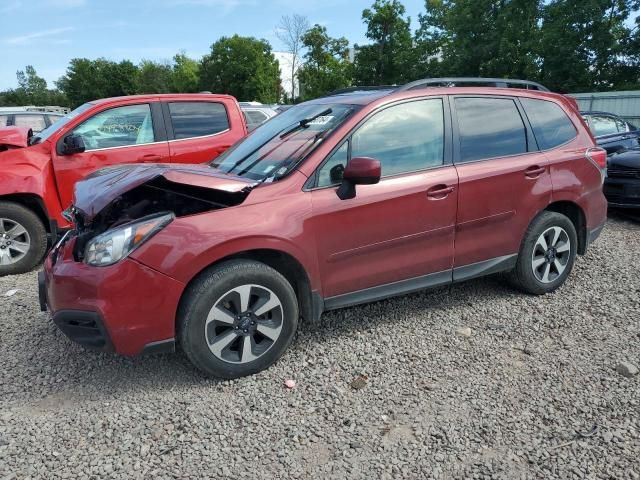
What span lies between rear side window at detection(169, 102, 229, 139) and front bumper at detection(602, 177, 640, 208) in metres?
5.58

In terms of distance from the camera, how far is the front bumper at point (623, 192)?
696cm

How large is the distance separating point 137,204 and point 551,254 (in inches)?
132

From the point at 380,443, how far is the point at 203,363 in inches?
44.5

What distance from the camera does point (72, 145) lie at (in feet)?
17.4

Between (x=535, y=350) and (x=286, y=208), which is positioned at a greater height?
(x=286, y=208)

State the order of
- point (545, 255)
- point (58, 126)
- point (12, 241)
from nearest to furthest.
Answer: point (545, 255) < point (12, 241) < point (58, 126)

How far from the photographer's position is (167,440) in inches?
102

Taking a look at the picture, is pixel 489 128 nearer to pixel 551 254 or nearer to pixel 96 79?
pixel 551 254

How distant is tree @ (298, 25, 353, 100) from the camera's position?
4409cm

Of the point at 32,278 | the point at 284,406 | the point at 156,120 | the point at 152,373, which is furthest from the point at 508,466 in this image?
the point at 156,120

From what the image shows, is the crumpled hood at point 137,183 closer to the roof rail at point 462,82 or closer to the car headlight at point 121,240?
the car headlight at point 121,240

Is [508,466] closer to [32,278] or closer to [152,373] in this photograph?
[152,373]

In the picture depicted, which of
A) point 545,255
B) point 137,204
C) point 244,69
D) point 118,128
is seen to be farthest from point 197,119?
point 244,69

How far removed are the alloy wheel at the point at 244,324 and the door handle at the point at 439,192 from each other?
1.34 m
